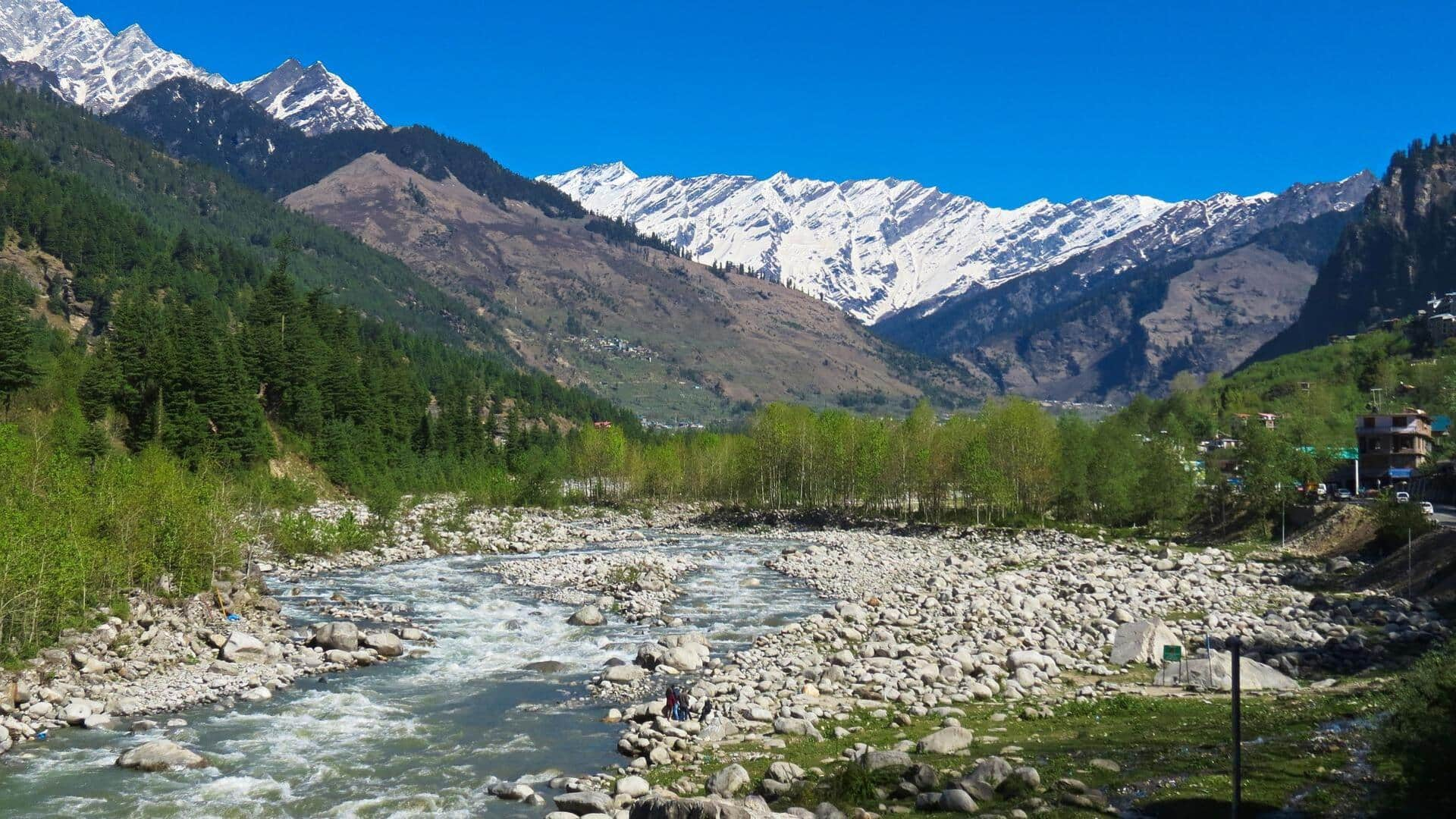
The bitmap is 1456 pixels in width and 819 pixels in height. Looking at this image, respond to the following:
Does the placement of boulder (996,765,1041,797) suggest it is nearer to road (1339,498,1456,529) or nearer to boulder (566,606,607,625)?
boulder (566,606,607,625)

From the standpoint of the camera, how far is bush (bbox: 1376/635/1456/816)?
16.9 m

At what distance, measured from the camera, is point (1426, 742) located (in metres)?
17.2

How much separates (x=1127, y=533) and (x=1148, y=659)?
60.4m

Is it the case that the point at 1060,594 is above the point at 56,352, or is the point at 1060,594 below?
below

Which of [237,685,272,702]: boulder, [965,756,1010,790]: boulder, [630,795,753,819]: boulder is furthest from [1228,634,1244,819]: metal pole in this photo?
[237,685,272,702]: boulder

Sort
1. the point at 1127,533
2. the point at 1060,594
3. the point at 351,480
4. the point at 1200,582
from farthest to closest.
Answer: the point at 351,480 → the point at 1127,533 → the point at 1200,582 → the point at 1060,594

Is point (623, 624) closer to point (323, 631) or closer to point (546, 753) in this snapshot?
point (323, 631)

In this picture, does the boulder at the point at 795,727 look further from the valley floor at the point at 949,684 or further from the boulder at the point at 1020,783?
the boulder at the point at 1020,783

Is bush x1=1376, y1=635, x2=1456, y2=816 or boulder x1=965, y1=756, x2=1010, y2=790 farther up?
bush x1=1376, y1=635, x2=1456, y2=816

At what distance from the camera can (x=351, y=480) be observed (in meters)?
106

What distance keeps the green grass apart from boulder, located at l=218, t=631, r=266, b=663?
19882 mm

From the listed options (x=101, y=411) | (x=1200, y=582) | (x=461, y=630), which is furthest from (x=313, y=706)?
(x=101, y=411)


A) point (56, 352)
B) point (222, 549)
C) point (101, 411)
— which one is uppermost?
point (56, 352)

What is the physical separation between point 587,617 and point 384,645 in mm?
10280
